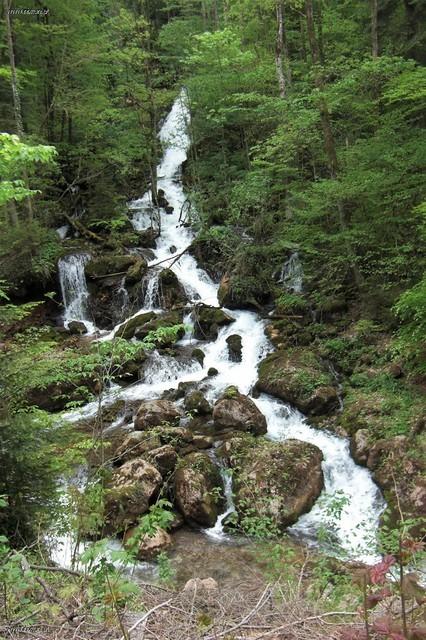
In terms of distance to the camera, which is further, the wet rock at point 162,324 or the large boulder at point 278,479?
the wet rock at point 162,324

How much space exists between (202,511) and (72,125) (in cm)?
1802

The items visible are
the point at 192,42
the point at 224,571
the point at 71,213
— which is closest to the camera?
the point at 224,571

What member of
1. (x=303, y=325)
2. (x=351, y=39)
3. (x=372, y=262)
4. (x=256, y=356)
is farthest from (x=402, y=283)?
(x=351, y=39)

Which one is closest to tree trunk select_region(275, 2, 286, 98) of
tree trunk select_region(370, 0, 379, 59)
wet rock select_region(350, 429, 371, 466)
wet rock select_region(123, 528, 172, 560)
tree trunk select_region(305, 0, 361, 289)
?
tree trunk select_region(370, 0, 379, 59)

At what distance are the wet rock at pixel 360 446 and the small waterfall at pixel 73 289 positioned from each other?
31.6 feet

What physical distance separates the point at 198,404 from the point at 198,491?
9.17 feet

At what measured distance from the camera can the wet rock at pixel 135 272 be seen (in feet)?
49.9

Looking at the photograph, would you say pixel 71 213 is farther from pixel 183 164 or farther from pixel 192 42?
pixel 192 42

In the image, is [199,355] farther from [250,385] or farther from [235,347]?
[250,385]

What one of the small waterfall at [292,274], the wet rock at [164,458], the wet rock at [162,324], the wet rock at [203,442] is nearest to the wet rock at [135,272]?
the wet rock at [162,324]

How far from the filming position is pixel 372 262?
1070 centimetres

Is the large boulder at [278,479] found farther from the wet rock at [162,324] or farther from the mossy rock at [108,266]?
the mossy rock at [108,266]

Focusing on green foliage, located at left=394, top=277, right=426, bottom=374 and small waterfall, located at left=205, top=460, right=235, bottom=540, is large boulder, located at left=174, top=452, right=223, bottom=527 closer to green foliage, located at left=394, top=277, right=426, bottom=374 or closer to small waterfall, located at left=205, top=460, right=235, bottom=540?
small waterfall, located at left=205, top=460, right=235, bottom=540

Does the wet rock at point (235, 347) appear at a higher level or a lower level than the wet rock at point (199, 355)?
higher
